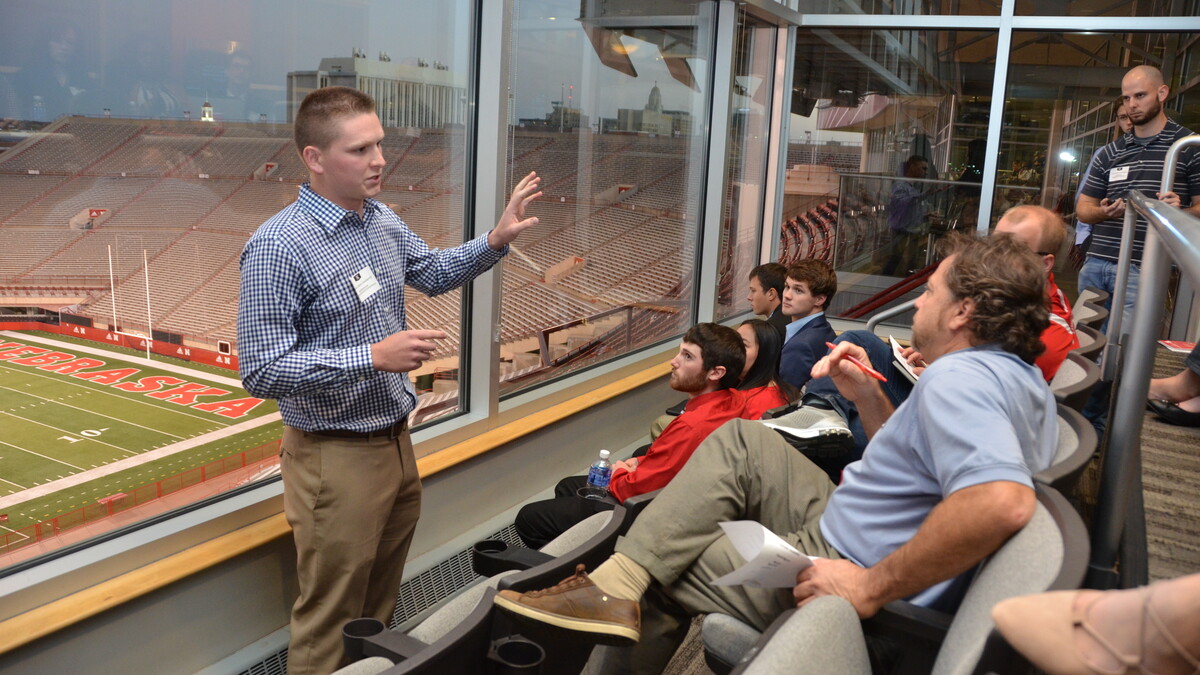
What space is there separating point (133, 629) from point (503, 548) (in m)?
1.07

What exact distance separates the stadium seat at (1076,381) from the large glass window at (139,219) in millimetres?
2335

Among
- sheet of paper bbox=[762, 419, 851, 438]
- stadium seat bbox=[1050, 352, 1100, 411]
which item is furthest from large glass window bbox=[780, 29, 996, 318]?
sheet of paper bbox=[762, 419, 851, 438]

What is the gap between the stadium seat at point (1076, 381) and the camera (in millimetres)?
1901

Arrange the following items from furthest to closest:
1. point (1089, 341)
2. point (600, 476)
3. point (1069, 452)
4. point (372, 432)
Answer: point (600, 476) → point (1089, 341) → point (372, 432) → point (1069, 452)

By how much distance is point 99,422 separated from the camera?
245 centimetres

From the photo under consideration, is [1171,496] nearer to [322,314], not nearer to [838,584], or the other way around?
[838,584]

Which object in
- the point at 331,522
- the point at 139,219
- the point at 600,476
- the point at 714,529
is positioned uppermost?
the point at 139,219

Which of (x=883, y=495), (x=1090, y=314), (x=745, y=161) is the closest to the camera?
(x=883, y=495)

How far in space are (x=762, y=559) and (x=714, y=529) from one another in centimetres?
46

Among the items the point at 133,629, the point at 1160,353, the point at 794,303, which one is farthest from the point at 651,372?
the point at 133,629

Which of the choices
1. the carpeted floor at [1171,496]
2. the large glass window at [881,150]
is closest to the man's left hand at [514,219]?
the carpeted floor at [1171,496]

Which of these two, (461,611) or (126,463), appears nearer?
(461,611)

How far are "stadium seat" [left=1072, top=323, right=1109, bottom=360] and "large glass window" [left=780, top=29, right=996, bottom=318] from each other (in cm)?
335

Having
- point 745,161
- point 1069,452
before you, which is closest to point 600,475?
point 1069,452
